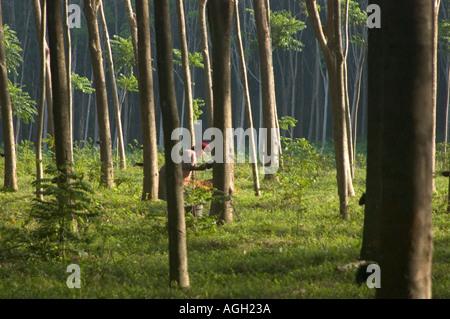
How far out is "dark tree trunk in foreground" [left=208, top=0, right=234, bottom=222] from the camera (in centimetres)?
962

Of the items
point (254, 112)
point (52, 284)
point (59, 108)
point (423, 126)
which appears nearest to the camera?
point (423, 126)

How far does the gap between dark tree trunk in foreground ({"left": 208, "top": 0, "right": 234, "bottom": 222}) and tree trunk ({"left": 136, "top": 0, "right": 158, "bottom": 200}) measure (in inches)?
100

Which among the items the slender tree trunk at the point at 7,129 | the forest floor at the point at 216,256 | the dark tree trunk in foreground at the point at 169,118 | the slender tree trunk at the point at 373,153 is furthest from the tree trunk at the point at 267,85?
the dark tree trunk in foreground at the point at 169,118

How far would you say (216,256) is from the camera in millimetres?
7773

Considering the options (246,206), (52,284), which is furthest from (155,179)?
(52,284)

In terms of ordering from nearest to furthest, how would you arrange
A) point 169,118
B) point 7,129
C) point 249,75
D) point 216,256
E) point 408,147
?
point 408,147
point 169,118
point 216,256
point 7,129
point 249,75

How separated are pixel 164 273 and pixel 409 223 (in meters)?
3.60

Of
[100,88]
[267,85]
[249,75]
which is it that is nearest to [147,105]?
[100,88]

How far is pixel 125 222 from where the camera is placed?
10.5 meters

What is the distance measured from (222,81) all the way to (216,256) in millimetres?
3381

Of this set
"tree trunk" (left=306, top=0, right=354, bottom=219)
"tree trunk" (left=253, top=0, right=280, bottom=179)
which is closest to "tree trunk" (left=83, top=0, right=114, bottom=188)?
"tree trunk" (left=253, top=0, right=280, bottom=179)

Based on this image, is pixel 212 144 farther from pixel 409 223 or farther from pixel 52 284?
pixel 409 223

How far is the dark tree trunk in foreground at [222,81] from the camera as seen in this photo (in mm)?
9625

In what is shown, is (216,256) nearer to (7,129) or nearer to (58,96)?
(58,96)
